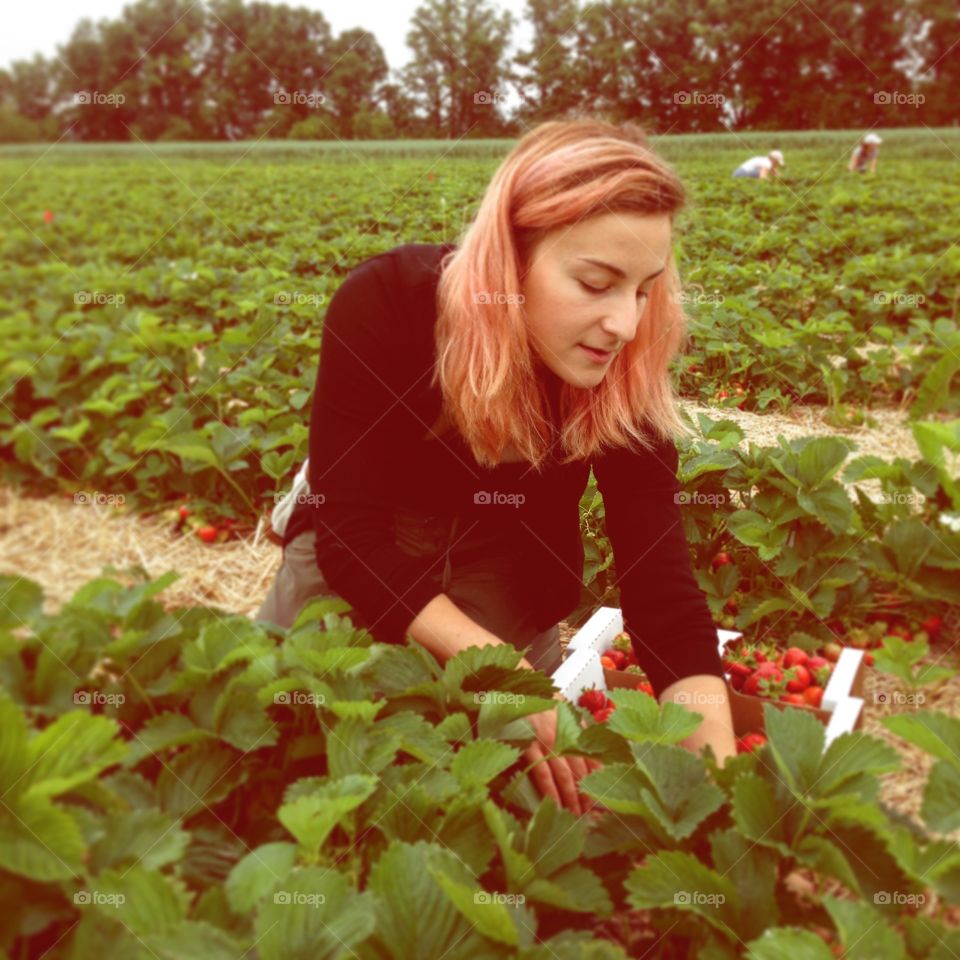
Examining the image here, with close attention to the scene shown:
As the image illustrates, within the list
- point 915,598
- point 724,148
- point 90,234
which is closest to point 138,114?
point 915,598

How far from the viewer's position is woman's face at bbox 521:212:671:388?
165 cm

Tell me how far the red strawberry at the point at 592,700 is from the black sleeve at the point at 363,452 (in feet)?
2.07

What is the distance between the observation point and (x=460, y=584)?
7.54 ft

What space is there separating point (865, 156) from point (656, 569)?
62.9 ft

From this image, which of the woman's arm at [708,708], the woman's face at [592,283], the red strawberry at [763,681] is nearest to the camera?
the woman's arm at [708,708]

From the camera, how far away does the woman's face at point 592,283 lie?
165cm

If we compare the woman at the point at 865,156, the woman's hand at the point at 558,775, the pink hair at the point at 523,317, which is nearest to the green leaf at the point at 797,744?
the woman's hand at the point at 558,775

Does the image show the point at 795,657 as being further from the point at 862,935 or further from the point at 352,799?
the point at 352,799

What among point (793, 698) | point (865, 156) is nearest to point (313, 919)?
point (793, 698)

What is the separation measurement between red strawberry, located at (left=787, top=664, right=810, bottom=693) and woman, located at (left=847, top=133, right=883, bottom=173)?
16516mm

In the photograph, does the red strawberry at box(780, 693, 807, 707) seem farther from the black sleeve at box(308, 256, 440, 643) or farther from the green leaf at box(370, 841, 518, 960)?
the green leaf at box(370, 841, 518, 960)

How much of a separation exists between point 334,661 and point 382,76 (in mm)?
1023

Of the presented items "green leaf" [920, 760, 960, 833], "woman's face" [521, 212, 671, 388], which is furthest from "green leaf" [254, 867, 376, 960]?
"woman's face" [521, 212, 671, 388]

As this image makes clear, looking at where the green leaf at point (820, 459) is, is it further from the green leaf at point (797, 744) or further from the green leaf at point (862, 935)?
the green leaf at point (862, 935)
